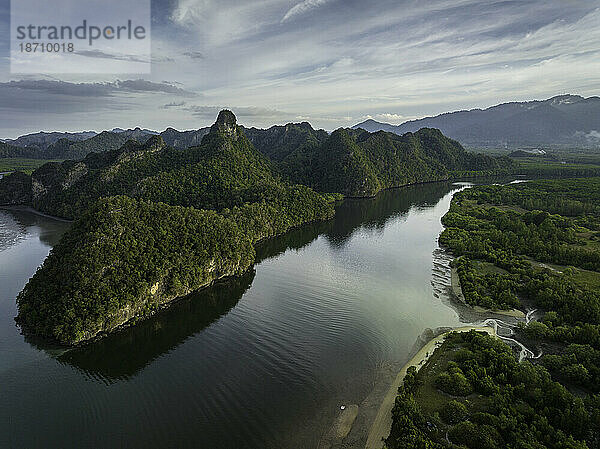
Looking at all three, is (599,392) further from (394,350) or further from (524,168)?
(524,168)

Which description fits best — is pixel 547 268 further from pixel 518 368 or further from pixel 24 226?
pixel 24 226

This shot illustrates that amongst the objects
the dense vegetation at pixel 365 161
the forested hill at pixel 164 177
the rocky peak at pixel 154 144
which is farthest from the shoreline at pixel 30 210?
the dense vegetation at pixel 365 161

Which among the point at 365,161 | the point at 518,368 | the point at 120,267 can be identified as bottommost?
the point at 518,368

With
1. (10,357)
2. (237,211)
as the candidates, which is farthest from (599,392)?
(237,211)

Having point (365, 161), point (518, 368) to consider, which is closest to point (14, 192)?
point (365, 161)

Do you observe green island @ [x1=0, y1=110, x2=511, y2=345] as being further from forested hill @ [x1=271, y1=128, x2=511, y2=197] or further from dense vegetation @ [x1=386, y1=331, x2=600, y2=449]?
dense vegetation @ [x1=386, y1=331, x2=600, y2=449]

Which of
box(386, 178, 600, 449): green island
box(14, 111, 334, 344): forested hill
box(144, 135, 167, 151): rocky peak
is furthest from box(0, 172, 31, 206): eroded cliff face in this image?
box(386, 178, 600, 449): green island
